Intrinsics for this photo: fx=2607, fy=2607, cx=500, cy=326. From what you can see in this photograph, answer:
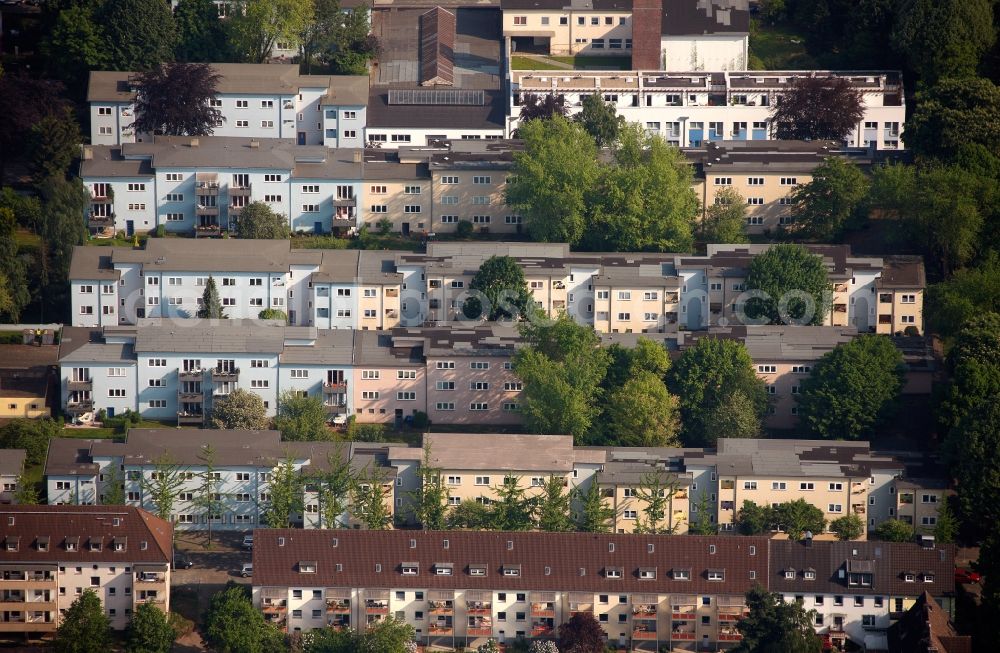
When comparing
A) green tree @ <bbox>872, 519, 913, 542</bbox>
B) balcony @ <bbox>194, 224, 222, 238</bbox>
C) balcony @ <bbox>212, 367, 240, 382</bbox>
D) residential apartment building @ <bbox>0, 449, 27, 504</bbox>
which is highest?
Answer: balcony @ <bbox>194, 224, 222, 238</bbox>

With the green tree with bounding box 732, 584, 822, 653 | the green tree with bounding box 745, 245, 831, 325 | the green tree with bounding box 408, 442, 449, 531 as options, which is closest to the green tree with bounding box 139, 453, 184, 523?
the green tree with bounding box 408, 442, 449, 531

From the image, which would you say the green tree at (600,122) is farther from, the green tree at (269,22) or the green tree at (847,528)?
the green tree at (847,528)

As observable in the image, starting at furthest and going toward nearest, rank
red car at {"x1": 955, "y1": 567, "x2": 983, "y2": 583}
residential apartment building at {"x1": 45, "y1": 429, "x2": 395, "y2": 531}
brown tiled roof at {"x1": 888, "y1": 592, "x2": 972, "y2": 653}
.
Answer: residential apartment building at {"x1": 45, "y1": 429, "x2": 395, "y2": 531} → red car at {"x1": 955, "y1": 567, "x2": 983, "y2": 583} → brown tiled roof at {"x1": 888, "y1": 592, "x2": 972, "y2": 653}

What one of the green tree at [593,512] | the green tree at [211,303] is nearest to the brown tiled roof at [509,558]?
the green tree at [593,512]

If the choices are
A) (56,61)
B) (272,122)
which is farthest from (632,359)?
(56,61)

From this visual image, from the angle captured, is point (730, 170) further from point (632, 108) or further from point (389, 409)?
point (389, 409)

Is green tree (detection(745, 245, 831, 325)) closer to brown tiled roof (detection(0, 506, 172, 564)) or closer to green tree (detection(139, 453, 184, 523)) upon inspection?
green tree (detection(139, 453, 184, 523))

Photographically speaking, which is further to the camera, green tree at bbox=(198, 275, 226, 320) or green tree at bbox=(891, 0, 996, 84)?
green tree at bbox=(891, 0, 996, 84)
